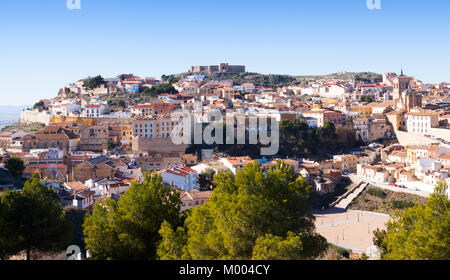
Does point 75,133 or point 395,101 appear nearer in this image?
point 75,133

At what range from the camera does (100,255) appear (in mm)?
7527

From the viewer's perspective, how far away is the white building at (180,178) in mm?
20750

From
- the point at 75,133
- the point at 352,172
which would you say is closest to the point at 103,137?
the point at 75,133

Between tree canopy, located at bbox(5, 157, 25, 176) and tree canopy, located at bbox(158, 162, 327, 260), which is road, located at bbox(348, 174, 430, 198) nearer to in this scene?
tree canopy, located at bbox(158, 162, 327, 260)

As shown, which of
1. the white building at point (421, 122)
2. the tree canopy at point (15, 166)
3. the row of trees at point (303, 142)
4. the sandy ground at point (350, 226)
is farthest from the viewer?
the white building at point (421, 122)

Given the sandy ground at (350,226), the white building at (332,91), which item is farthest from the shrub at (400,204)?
the white building at (332,91)

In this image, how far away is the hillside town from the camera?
2159 cm

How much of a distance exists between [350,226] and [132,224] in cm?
1446

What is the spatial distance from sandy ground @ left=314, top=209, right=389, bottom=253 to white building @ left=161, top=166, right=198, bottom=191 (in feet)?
19.2

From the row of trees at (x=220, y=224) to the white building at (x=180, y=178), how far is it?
12032 millimetres

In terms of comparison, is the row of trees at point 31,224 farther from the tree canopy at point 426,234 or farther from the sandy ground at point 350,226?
the sandy ground at point 350,226
